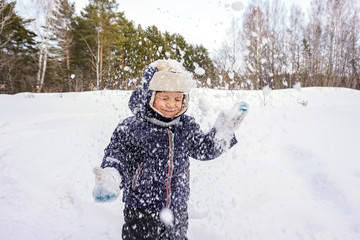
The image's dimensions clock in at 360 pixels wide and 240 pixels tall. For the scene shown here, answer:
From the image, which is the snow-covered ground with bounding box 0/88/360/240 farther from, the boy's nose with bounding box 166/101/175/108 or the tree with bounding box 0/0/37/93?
the tree with bounding box 0/0/37/93

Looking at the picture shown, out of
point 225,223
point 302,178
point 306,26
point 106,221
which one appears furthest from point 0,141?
point 306,26

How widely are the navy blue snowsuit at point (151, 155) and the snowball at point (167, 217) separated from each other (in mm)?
31

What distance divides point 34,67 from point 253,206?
1943 cm

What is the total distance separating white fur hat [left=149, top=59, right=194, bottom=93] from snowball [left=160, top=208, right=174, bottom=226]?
74cm

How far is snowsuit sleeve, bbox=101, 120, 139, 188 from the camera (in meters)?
1.33

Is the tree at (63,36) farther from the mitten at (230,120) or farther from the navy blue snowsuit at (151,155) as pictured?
the mitten at (230,120)

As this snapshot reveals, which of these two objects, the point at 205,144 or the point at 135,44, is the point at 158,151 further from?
the point at 135,44

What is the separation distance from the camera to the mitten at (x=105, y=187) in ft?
3.56

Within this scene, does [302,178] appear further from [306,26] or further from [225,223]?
[306,26]

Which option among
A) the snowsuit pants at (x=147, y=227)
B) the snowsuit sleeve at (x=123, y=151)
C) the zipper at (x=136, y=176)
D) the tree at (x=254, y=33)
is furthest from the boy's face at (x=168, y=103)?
the tree at (x=254, y=33)

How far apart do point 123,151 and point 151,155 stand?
180mm

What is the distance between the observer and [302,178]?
7.63 ft

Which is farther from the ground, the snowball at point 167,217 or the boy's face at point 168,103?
the boy's face at point 168,103

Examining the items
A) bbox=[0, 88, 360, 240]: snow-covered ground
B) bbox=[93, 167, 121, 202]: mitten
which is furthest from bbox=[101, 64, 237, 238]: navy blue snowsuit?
bbox=[0, 88, 360, 240]: snow-covered ground
